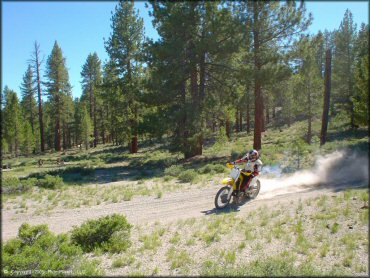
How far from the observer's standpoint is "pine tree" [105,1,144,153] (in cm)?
3666

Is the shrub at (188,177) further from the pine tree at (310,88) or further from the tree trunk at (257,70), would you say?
the pine tree at (310,88)

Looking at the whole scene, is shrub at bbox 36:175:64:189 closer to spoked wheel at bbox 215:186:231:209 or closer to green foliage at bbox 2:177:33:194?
green foliage at bbox 2:177:33:194

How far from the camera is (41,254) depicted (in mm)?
8141

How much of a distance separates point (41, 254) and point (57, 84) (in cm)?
5287

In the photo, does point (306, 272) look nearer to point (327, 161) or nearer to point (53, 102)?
point (327, 161)

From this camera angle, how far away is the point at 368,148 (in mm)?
3744

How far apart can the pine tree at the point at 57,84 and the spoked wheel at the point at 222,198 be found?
159ft

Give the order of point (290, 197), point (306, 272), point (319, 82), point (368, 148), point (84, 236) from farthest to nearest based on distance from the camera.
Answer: point (319, 82) → point (290, 197) → point (84, 236) → point (306, 272) → point (368, 148)

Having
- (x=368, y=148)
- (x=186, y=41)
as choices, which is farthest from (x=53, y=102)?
(x=368, y=148)

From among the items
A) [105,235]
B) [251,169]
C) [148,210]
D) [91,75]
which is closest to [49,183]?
[148,210]

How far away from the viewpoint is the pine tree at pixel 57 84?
181ft

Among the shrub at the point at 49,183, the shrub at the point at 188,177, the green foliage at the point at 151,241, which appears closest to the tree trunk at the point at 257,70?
the shrub at the point at 188,177

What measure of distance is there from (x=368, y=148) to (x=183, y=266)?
18.7 feet

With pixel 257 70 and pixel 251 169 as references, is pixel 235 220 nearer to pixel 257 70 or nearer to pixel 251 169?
pixel 251 169
